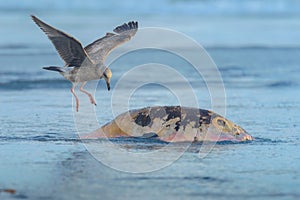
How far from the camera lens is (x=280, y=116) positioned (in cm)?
1122

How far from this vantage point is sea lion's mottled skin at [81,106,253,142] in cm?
942

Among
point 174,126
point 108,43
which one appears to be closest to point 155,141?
point 174,126

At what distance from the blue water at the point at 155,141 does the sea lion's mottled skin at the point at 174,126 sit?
6.7 inches

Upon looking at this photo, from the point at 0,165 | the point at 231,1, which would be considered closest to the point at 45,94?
the point at 0,165

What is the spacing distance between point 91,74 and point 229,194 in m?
3.43

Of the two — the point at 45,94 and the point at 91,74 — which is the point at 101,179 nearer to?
the point at 91,74

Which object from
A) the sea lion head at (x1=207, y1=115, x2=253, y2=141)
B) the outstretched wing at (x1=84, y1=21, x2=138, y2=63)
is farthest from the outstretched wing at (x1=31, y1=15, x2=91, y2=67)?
the sea lion head at (x1=207, y1=115, x2=253, y2=141)

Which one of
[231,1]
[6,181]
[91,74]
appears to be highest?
[231,1]

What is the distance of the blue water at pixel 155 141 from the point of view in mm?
7309

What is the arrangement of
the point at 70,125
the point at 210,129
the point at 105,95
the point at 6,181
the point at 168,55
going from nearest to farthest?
1. the point at 6,181
2. the point at 210,129
3. the point at 70,125
4. the point at 105,95
5. the point at 168,55

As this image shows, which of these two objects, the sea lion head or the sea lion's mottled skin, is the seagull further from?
the sea lion head

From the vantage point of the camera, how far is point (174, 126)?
950 cm

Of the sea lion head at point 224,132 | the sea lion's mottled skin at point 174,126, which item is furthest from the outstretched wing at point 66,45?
the sea lion head at point 224,132

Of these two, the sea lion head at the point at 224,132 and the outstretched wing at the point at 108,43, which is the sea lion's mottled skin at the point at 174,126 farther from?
the outstretched wing at the point at 108,43
